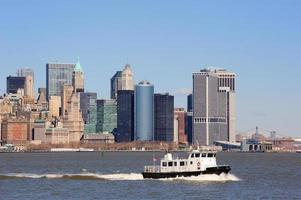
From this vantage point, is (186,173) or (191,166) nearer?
(186,173)

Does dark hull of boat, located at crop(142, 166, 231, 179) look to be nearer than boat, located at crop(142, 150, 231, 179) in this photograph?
No

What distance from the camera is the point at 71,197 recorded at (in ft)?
357

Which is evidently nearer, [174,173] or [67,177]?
[174,173]

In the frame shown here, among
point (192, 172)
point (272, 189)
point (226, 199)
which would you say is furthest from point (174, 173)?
point (226, 199)

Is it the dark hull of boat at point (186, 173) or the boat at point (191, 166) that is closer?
the boat at point (191, 166)

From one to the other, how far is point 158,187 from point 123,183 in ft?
34.8

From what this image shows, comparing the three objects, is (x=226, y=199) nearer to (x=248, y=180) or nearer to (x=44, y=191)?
(x=44, y=191)

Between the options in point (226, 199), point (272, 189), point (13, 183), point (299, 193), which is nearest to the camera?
point (226, 199)

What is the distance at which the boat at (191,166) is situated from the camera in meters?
128

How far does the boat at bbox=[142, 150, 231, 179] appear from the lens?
128500mm

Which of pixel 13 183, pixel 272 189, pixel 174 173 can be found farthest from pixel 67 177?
pixel 272 189

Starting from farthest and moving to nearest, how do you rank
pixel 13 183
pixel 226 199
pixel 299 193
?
pixel 13 183 → pixel 299 193 → pixel 226 199

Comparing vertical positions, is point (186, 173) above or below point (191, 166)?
below

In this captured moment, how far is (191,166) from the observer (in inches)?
5098
